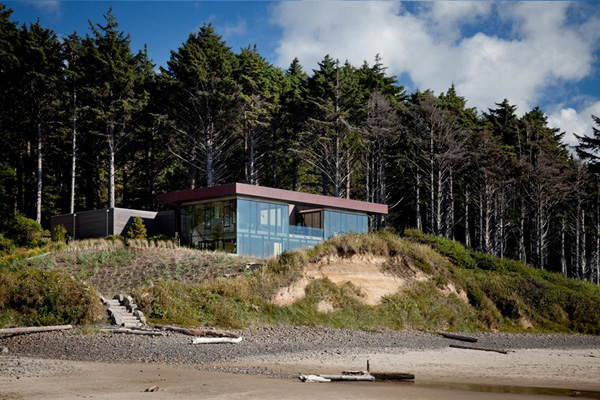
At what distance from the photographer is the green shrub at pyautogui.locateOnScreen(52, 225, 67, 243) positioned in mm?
38353

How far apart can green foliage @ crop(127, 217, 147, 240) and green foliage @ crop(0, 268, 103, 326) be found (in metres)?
14.7

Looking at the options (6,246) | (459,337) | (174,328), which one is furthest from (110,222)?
(459,337)

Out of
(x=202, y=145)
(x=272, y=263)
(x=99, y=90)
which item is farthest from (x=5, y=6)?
(x=272, y=263)

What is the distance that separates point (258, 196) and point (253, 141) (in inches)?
576

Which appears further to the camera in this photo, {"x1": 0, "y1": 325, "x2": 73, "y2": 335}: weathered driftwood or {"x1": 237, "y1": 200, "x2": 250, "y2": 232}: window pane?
{"x1": 237, "y1": 200, "x2": 250, "y2": 232}: window pane

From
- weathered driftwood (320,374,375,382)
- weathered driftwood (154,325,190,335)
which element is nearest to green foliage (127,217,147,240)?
weathered driftwood (154,325,190,335)

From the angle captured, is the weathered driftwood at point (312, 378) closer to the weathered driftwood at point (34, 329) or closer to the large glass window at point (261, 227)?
the weathered driftwood at point (34, 329)

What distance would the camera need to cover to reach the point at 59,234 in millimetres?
38531

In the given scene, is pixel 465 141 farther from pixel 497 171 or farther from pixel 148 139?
pixel 148 139

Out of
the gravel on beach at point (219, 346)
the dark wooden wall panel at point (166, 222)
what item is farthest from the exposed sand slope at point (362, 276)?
the dark wooden wall panel at point (166, 222)

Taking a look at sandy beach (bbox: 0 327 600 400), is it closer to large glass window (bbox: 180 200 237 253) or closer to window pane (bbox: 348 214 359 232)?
large glass window (bbox: 180 200 237 253)

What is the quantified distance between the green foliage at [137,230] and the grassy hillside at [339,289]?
4.65 metres

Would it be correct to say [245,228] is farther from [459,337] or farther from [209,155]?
[459,337]

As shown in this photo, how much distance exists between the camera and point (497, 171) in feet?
167
